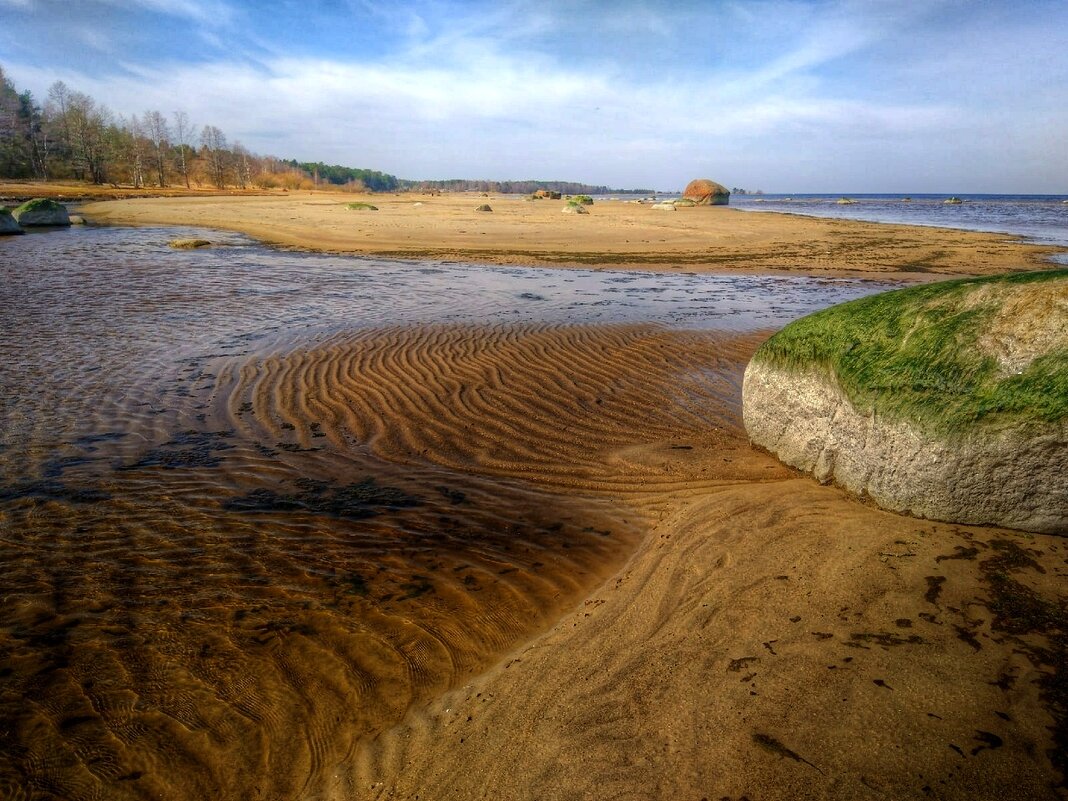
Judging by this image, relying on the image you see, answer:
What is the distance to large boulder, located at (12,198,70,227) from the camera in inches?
1144

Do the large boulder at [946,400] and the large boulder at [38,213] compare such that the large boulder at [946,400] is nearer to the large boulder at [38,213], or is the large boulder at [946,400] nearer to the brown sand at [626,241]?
the brown sand at [626,241]

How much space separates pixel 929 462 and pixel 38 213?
130ft

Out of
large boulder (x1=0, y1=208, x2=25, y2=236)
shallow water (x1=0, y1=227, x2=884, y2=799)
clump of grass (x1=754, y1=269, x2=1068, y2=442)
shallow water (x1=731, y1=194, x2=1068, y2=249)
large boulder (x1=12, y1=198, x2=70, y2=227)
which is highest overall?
shallow water (x1=731, y1=194, x2=1068, y2=249)

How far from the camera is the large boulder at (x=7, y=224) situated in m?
25.8

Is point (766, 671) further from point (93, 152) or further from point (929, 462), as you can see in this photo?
point (93, 152)

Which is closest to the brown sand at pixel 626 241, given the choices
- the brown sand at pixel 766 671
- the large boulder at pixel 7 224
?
the large boulder at pixel 7 224

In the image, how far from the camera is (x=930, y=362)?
4.27 m

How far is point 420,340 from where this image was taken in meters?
9.91

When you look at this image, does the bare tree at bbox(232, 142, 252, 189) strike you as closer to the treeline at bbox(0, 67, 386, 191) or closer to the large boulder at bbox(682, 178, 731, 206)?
the treeline at bbox(0, 67, 386, 191)

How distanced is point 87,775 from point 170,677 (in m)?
0.56

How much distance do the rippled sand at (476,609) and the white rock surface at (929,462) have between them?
0.19m

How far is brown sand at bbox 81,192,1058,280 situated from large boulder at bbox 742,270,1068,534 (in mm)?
15415

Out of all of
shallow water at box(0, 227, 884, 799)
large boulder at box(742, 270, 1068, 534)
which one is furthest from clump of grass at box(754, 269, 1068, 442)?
shallow water at box(0, 227, 884, 799)

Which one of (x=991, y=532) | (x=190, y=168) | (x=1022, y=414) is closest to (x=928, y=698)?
(x=991, y=532)
